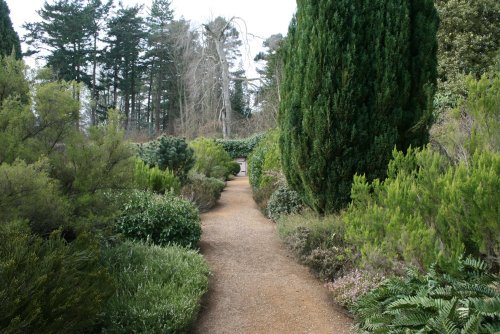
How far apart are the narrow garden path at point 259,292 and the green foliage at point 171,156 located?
397 centimetres

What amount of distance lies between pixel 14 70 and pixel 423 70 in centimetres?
531

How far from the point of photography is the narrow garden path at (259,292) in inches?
166

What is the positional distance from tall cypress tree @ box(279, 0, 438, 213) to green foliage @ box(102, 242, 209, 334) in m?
2.48

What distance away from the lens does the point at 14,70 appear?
4.20 metres

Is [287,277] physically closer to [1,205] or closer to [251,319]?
[251,319]

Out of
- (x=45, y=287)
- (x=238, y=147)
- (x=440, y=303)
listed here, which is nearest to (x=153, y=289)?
(x=45, y=287)

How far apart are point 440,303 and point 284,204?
5.77 metres

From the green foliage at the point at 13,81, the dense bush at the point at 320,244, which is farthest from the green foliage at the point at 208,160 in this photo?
the green foliage at the point at 13,81

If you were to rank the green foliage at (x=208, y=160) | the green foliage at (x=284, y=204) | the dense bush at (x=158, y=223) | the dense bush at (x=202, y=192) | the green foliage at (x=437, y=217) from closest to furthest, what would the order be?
1. the green foliage at (x=437, y=217)
2. the dense bush at (x=158, y=223)
3. the green foliage at (x=284, y=204)
4. the dense bush at (x=202, y=192)
5. the green foliage at (x=208, y=160)

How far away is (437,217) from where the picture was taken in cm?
308

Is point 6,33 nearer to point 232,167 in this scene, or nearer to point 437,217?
point 232,167

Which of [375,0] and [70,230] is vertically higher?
[375,0]

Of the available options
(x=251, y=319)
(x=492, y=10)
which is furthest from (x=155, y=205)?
(x=492, y=10)

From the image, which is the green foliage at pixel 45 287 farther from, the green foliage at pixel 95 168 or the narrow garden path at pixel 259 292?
the narrow garden path at pixel 259 292
